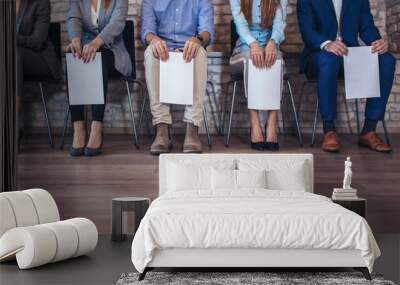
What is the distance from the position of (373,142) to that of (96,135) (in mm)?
2445

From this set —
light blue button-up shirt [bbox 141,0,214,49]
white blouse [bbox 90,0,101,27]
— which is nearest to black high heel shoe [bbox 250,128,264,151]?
light blue button-up shirt [bbox 141,0,214,49]

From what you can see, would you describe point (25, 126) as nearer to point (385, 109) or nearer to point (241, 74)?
point (241, 74)

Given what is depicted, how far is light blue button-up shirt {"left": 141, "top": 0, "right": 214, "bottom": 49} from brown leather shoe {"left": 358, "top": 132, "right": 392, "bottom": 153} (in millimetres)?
1613

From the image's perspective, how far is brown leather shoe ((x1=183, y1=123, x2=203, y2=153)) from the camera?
662 cm

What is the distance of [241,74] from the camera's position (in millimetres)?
6652

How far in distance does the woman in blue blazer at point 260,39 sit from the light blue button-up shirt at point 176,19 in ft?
0.85

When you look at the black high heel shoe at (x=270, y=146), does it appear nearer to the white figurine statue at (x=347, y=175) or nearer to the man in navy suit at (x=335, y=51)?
the man in navy suit at (x=335, y=51)

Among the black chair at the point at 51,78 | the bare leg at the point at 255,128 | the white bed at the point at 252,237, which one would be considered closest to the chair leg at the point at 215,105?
the bare leg at the point at 255,128

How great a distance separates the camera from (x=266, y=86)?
6.61 metres

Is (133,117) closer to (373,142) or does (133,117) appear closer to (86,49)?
(86,49)

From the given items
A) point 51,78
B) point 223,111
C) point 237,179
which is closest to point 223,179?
point 237,179

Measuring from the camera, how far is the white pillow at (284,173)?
19.7 feet

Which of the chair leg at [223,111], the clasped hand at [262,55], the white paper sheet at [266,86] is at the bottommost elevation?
the chair leg at [223,111]

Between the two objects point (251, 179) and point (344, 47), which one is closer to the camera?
point (251, 179)
